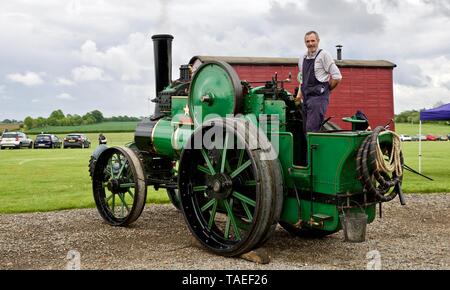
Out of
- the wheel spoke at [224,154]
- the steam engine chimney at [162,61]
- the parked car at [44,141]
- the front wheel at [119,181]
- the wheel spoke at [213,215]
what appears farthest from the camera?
the parked car at [44,141]

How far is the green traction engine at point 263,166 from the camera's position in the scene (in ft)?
14.4

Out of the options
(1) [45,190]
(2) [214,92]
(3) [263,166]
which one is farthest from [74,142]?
(3) [263,166]

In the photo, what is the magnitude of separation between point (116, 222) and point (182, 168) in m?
1.86

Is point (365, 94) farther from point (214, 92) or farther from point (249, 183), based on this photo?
point (249, 183)

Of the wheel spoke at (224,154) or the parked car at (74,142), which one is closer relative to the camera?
the wheel spoke at (224,154)

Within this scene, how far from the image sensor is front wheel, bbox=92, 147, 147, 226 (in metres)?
6.16

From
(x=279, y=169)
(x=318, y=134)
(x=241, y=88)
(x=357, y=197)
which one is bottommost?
(x=357, y=197)

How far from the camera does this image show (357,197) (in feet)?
15.1

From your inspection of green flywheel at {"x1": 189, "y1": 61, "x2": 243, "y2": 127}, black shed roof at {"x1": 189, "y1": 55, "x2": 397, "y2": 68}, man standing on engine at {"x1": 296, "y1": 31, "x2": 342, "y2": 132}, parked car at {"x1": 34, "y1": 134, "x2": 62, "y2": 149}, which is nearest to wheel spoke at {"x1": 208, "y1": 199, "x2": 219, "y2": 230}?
green flywheel at {"x1": 189, "y1": 61, "x2": 243, "y2": 127}

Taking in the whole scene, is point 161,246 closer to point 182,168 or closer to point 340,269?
point 182,168

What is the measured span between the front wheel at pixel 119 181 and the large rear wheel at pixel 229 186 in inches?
43.7

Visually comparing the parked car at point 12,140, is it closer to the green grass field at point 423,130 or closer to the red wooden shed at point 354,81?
the red wooden shed at point 354,81

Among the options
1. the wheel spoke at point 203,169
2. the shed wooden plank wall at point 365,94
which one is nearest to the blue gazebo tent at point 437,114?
the wheel spoke at point 203,169

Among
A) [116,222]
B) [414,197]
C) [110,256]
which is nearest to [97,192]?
[116,222]
